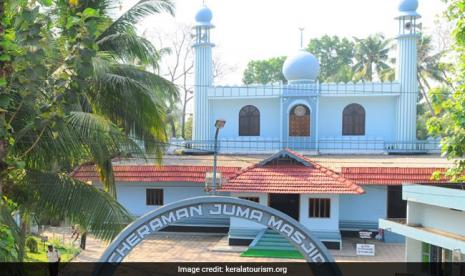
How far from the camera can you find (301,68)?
25969 millimetres

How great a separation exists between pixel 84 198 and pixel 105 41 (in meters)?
5.61

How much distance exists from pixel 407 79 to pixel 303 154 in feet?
20.2

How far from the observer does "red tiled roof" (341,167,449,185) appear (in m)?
20.5

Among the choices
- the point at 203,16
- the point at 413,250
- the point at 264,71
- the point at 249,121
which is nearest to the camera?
the point at 413,250

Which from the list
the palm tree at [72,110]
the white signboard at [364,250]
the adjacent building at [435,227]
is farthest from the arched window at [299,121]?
the adjacent building at [435,227]

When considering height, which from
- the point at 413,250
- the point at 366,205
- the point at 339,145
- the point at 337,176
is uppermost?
the point at 339,145

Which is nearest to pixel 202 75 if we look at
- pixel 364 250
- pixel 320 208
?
pixel 320 208

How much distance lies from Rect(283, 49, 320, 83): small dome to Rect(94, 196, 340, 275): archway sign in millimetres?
21054

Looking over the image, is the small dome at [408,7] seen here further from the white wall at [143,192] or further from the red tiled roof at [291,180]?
the white wall at [143,192]

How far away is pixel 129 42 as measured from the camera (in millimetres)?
13445

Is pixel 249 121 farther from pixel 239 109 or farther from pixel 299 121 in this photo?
pixel 299 121

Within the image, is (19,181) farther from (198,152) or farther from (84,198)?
(198,152)

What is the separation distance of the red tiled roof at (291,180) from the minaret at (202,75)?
20.7 feet

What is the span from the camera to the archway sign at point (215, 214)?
206 inches
